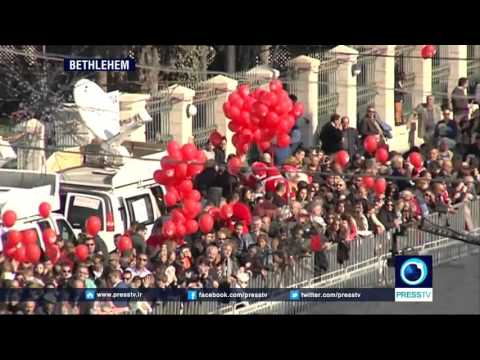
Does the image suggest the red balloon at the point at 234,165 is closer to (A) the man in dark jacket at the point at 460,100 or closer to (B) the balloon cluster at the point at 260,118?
(B) the balloon cluster at the point at 260,118

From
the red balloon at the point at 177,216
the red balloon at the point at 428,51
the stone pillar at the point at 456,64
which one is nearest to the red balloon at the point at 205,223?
the red balloon at the point at 177,216

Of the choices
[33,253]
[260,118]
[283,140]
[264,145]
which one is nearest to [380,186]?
[283,140]

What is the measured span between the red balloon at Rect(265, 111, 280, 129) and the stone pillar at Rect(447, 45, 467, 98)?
1.54 meters

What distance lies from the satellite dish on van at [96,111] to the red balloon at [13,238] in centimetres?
110

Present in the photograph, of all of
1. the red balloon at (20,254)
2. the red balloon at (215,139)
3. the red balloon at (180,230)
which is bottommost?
the red balloon at (20,254)

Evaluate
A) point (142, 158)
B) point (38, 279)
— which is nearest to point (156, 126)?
point (142, 158)

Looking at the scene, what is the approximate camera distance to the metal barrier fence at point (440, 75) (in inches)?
795

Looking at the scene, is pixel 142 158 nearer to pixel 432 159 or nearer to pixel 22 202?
pixel 22 202

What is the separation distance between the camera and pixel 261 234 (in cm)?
1978

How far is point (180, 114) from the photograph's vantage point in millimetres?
20281

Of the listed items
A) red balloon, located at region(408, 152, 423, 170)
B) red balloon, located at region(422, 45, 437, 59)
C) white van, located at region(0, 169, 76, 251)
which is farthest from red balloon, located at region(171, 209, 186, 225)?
red balloon, located at region(422, 45, 437, 59)

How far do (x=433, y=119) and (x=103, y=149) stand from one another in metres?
2.82

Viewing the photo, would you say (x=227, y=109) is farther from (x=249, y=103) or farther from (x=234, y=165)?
(x=234, y=165)

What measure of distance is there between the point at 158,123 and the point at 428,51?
7.68 ft
